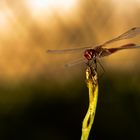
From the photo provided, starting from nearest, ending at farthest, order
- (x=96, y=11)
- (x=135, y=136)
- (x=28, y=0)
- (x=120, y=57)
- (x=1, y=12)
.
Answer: (x=135, y=136) < (x=120, y=57) < (x=96, y=11) < (x=1, y=12) < (x=28, y=0)

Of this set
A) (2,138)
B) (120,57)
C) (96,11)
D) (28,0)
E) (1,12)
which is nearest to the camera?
(2,138)

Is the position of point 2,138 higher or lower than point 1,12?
lower

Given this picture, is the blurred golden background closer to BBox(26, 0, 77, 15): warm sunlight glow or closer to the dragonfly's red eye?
BBox(26, 0, 77, 15): warm sunlight glow

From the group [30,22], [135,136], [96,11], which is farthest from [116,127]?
[30,22]

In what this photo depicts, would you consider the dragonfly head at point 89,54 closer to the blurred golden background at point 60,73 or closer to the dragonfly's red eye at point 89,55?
the dragonfly's red eye at point 89,55

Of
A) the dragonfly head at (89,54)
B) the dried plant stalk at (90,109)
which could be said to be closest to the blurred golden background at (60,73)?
the dragonfly head at (89,54)

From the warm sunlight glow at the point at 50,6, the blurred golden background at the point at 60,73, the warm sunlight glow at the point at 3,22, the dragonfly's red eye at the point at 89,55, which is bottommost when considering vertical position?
the dragonfly's red eye at the point at 89,55

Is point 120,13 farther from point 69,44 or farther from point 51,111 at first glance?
point 51,111

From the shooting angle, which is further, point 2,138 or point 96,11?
point 96,11

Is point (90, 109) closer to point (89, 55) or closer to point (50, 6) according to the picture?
point (89, 55)
